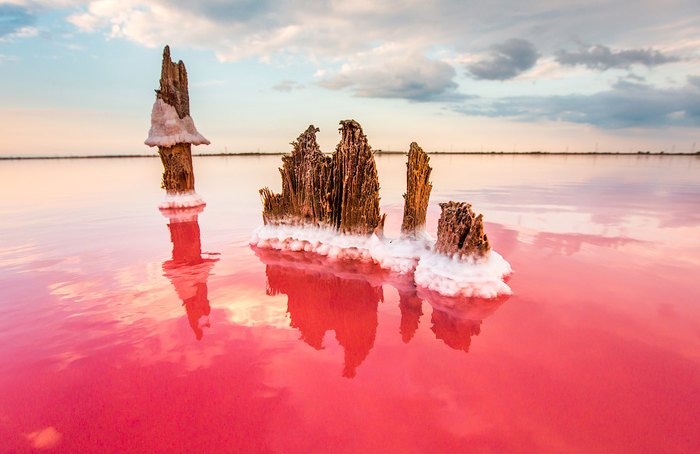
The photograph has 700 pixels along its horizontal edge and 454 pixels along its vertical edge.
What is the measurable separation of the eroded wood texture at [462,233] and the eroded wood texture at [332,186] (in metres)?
2.02

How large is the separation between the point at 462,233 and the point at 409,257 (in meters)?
1.46

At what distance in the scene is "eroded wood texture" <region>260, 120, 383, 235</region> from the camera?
809 cm

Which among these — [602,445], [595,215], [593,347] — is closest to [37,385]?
[602,445]

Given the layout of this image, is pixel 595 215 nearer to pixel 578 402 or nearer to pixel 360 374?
pixel 578 402

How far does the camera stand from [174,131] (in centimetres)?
1595

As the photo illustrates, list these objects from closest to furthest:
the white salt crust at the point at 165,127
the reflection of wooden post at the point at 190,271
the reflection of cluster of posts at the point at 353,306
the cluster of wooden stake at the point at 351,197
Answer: the reflection of cluster of posts at the point at 353,306 → the reflection of wooden post at the point at 190,271 → the cluster of wooden stake at the point at 351,197 → the white salt crust at the point at 165,127

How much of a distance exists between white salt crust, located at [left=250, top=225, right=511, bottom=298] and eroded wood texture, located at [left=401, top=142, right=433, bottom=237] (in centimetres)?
33

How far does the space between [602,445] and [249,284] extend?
6027mm

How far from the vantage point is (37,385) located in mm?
3734

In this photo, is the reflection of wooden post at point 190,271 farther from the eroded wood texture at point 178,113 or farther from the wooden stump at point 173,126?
the wooden stump at point 173,126

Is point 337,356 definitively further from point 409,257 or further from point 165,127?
point 165,127

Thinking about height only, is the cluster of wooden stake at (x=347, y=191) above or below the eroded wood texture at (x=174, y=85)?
below

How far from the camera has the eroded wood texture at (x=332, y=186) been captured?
809 cm

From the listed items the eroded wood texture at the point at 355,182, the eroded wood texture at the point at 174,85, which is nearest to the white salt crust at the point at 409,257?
the eroded wood texture at the point at 355,182
